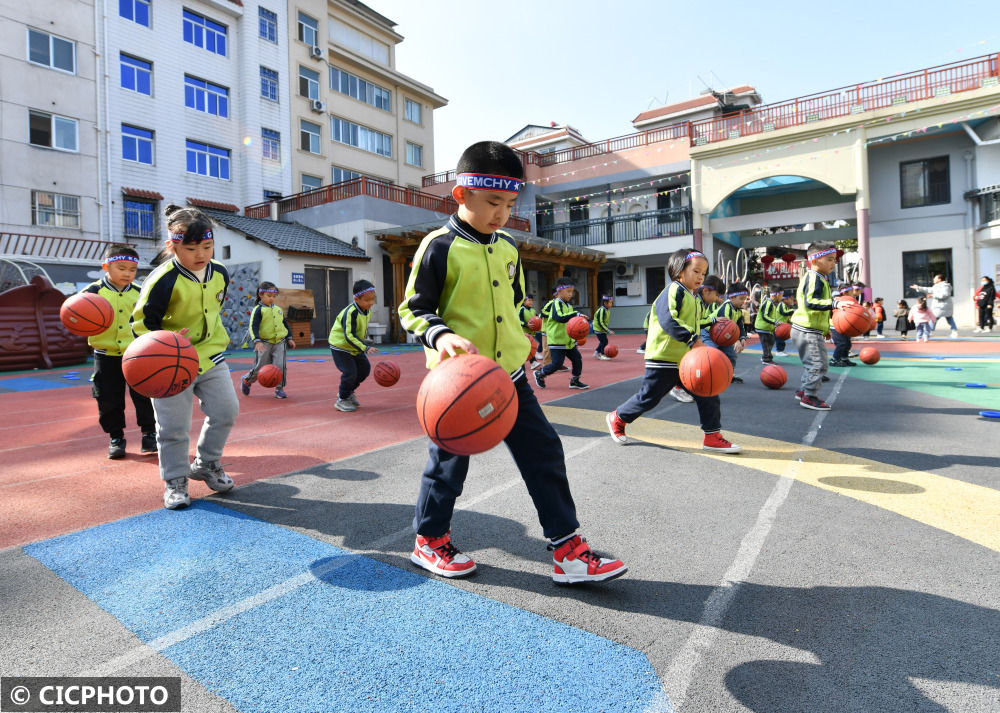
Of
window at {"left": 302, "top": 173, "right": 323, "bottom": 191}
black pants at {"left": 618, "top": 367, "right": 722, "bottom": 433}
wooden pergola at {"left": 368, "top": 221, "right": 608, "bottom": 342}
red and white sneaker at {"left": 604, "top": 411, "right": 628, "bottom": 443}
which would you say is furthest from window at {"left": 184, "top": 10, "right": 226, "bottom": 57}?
black pants at {"left": 618, "top": 367, "right": 722, "bottom": 433}

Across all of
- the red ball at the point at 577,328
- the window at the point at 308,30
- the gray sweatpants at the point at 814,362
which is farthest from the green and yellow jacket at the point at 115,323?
the window at the point at 308,30

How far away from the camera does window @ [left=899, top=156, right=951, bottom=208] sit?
2273 centimetres

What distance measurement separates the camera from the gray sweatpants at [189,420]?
3.95 m

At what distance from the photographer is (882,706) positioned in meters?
1.84

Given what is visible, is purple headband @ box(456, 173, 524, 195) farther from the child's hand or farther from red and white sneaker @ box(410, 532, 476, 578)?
red and white sneaker @ box(410, 532, 476, 578)

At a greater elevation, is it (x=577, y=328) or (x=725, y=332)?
(x=577, y=328)

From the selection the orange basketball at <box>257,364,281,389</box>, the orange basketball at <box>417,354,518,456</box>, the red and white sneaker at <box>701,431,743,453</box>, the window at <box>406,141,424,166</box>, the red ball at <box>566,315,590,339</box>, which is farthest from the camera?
the window at <box>406,141,424,166</box>

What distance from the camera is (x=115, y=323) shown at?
5504mm

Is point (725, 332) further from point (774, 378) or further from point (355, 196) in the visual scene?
point (355, 196)

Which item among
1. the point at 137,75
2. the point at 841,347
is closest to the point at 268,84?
the point at 137,75

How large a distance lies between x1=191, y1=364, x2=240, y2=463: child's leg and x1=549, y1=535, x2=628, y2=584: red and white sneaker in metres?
2.67

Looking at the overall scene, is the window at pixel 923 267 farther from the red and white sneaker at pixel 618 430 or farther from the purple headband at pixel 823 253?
the red and white sneaker at pixel 618 430

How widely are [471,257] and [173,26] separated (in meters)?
29.6

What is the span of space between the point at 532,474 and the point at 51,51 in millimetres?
27907
